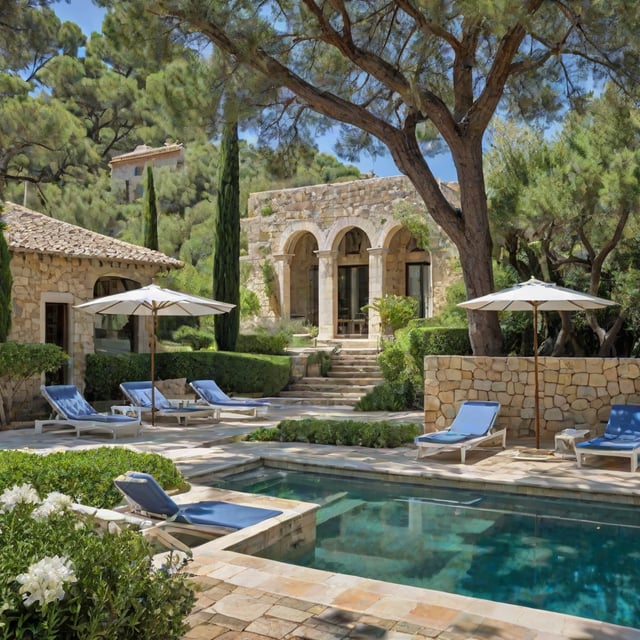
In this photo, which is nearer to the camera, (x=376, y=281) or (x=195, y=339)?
(x=195, y=339)

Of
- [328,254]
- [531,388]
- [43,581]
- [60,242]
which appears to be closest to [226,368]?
[60,242]

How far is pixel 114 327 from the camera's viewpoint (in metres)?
23.7

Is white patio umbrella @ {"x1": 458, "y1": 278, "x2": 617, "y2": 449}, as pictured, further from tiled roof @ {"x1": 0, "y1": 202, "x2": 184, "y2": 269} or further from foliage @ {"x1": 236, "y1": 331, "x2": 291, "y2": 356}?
tiled roof @ {"x1": 0, "y1": 202, "x2": 184, "y2": 269}

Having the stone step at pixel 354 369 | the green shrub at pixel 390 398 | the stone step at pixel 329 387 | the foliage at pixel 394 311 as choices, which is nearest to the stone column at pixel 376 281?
the foliage at pixel 394 311

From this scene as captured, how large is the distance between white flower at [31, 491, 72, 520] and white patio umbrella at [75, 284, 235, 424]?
9.49 meters

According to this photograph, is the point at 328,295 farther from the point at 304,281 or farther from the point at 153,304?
the point at 153,304

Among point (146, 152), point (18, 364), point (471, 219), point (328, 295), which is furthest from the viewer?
point (146, 152)

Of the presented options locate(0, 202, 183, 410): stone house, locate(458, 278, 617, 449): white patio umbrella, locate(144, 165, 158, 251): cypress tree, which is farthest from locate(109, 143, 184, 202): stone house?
locate(458, 278, 617, 449): white patio umbrella

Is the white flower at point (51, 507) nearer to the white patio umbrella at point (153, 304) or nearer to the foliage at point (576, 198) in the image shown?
the white patio umbrella at point (153, 304)

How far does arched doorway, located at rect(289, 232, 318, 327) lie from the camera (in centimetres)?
2619

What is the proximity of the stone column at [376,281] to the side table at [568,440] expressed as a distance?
12.5 meters

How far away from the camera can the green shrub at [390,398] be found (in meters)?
15.0

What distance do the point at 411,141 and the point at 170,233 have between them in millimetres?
23538

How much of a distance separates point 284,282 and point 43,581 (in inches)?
872
